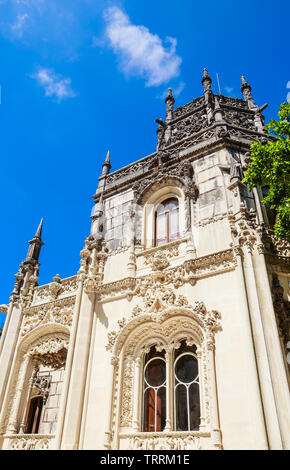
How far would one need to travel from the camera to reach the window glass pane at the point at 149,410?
10.1m

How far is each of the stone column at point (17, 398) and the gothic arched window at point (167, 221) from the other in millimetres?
7075

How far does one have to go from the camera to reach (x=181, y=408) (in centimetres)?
993

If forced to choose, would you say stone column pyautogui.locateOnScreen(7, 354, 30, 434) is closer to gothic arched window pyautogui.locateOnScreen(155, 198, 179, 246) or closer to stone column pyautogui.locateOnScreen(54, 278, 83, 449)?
stone column pyautogui.locateOnScreen(54, 278, 83, 449)

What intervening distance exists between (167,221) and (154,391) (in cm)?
640

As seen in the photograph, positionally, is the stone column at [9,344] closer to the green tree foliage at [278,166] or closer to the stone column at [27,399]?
the stone column at [27,399]

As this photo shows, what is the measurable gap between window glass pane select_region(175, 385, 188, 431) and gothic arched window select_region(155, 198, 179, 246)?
5410 millimetres

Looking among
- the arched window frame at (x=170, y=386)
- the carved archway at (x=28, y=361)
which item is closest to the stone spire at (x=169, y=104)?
the carved archway at (x=28, y=361)

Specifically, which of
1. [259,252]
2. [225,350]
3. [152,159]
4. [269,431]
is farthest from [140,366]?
[152,159]

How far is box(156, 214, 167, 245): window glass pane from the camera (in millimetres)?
13783

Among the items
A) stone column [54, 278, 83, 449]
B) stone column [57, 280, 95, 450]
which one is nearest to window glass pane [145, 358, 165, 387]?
stone column [57, 280, 95, 450]

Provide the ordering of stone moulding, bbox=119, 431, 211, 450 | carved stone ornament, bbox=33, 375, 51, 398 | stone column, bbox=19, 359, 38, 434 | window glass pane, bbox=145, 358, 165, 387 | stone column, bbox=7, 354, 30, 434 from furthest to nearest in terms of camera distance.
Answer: carved stone ornament, bbox=33, 375, 51, 398 < stone column, bbox=19, 359, 38, 434 < stone column, bbox=7, 354, 30, 434 < window glass pane, bbox=145, 358, 165, 387 < stone moulding, bbox=119, 431, 211, 450

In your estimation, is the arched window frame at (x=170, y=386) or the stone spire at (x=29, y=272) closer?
the arched window frame at (x=170, y=386)

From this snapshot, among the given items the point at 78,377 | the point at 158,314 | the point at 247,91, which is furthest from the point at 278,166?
the point at 247,91

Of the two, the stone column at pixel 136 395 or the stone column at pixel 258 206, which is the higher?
the stone column at pixel 258 206
